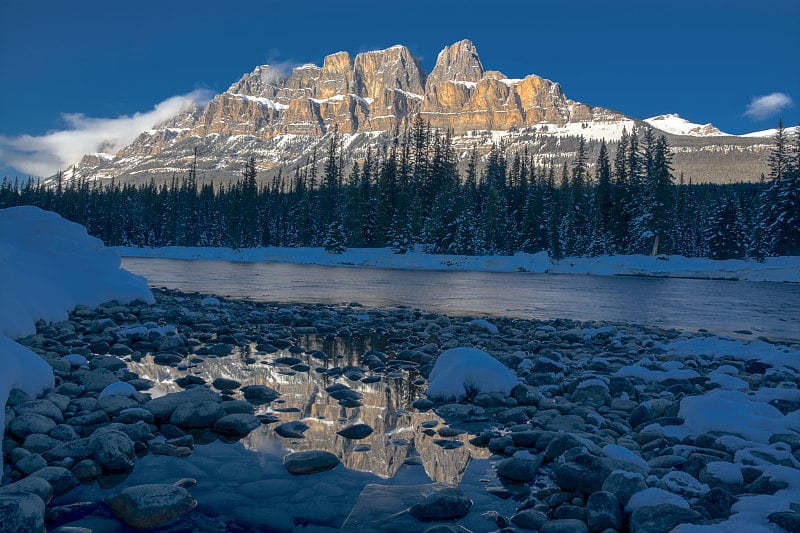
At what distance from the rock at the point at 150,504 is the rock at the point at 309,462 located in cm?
89

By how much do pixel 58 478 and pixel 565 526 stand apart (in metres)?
3.70

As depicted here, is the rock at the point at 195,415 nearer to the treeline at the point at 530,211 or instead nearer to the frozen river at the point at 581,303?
the frozen river at the point at 581,303

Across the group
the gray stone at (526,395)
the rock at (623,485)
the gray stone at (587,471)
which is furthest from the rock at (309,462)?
the gray stone at (526,395)

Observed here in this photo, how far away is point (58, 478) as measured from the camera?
3.73 meters

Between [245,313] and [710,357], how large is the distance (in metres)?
10.8

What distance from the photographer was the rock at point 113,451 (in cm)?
409

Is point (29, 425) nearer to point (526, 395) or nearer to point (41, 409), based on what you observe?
point (41, 409)

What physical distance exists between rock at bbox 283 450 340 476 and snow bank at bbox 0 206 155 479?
10.6ft

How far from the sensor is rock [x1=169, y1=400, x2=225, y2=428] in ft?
17.1

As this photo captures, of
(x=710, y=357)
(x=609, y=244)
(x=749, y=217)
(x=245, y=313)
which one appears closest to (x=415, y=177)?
(x=609, y=244)

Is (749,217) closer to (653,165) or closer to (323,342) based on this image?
(653,165)

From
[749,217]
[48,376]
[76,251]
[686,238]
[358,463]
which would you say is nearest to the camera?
[358,463]

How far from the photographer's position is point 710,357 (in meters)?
9.02

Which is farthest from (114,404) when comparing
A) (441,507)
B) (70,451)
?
(441,507)
